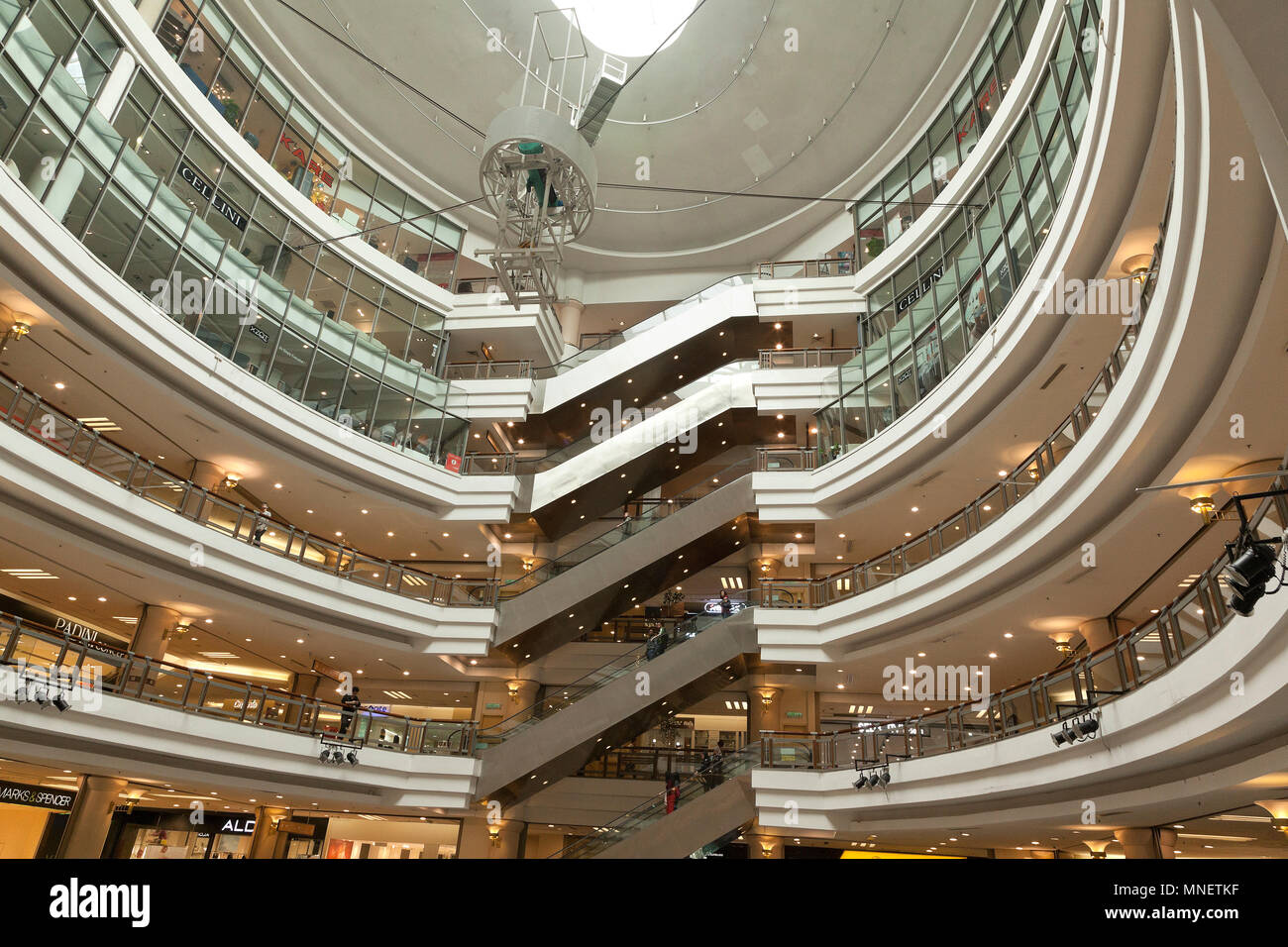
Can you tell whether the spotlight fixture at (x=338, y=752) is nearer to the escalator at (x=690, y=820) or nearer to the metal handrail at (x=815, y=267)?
the escalator at (x=690, y=820)

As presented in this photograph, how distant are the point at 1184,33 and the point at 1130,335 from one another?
21.9 ft

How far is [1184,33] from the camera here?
5.41 meters

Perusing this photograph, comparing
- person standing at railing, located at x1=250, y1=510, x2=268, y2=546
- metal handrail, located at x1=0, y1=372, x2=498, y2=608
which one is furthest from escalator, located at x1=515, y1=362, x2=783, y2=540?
person standing at railing, located at x1=250, y1=510, x2=268, y2=546

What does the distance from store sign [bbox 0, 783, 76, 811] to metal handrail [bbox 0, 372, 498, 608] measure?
6.52 metres

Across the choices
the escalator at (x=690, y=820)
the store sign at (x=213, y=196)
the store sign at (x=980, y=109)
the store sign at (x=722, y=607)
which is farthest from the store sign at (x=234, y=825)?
the store sign at (x=980, y=109)

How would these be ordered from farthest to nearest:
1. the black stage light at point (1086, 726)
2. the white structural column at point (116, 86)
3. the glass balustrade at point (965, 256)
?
the white structural column at point (116, 86) → the glass balustrade at point (965, 256) → the black stage light at point (1086, 726)

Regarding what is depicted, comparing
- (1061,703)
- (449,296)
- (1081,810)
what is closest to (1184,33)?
(1061,703)

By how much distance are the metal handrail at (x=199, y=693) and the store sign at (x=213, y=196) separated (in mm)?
11416

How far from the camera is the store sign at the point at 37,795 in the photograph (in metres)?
16.5

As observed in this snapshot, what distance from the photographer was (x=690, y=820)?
17641mm

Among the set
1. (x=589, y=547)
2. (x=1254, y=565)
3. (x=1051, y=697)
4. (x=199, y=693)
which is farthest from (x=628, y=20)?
(x=1254, y=565)

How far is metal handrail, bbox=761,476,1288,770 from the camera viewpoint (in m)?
8.74

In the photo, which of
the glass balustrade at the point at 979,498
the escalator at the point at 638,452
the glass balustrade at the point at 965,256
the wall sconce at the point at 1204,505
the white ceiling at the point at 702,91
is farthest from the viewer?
the white ceiling at the point at 702,91
